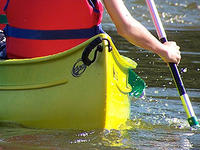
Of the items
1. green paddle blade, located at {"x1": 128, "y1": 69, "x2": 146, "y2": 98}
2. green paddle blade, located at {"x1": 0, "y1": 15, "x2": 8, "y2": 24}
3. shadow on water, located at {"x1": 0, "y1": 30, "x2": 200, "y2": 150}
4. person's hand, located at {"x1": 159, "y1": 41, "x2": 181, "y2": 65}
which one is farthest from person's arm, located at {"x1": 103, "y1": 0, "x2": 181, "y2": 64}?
green paddle blade, located at {"x1": 0, "y1": 15, "x2": 8, "y2": 24}

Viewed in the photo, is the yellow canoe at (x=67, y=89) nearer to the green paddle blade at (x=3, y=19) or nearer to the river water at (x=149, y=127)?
the river water at (x=149, y=127)

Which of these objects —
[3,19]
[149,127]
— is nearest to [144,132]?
[149,127]

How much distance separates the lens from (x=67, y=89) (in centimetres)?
448

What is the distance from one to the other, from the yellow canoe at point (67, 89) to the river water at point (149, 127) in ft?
0.29

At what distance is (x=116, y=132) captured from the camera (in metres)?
4.71

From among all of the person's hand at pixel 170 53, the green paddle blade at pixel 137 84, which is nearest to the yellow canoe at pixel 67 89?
the person's hand at pixel 170 53

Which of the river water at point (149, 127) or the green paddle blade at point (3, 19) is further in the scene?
the green paddle blade at point (3, 19)

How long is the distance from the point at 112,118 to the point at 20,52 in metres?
0.85

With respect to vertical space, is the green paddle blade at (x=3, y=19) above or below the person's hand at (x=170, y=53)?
above

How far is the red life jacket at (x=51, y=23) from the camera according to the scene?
4.57 metres

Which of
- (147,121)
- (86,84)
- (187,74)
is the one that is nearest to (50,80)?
(86,84)

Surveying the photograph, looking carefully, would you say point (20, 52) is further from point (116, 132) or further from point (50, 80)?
point (116, 132)

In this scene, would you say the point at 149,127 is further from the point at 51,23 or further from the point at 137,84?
the point at 51,23

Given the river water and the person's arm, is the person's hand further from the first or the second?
the river water
